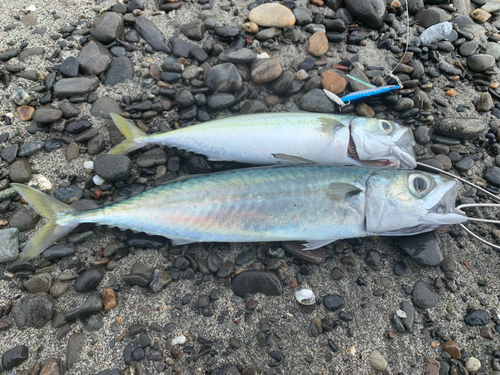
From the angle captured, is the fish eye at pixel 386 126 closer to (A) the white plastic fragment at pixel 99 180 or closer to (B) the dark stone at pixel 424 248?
(B) the dark stone at pixel 424 248

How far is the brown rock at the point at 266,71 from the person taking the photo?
326 centimetres

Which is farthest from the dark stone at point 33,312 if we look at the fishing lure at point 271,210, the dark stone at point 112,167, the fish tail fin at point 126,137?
the fish tail fin at point 126,137

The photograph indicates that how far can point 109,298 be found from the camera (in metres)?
2.48

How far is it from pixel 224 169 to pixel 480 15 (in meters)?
4.52

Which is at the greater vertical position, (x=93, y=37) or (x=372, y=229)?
(x=93, y=37)

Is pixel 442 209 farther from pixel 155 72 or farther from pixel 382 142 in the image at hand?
pixel 155 72

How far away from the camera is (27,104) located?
3.04 metres

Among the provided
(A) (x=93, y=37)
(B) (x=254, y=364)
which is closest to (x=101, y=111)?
(A) (x=93, y=37)

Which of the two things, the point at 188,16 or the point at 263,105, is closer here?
the point at 263,105

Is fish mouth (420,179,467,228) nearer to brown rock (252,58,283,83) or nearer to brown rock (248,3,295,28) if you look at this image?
brown rock (252,58,283,83)

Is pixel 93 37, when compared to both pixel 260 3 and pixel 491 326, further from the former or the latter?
pixel 491 326

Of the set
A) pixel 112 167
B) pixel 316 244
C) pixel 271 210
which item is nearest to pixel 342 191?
pixel 316 244

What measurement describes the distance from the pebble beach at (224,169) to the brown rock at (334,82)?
16mm

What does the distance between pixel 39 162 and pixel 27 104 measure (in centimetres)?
70
